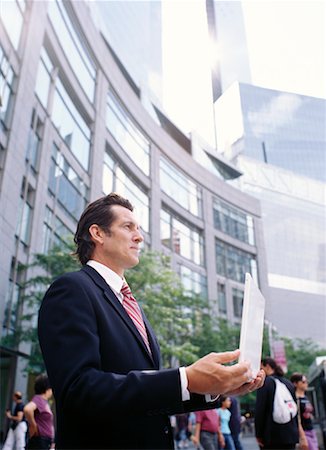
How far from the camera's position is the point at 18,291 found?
16.5 metres

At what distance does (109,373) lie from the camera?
128cm

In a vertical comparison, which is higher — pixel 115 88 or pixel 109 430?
pixel 115 88

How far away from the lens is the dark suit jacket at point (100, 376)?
1228 millimetres

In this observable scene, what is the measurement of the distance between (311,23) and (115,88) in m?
27.1

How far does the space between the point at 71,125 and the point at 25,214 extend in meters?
7.22

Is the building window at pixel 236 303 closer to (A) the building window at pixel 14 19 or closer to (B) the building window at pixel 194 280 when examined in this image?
(B) the building window at pixel 194 280

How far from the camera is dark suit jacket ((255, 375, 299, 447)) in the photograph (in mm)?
4176

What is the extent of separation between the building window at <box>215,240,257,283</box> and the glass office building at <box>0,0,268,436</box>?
0.37 ft

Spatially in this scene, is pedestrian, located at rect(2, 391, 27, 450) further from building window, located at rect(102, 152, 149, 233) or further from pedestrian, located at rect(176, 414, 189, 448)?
building window, located at rect(102, 152, 149, 233)

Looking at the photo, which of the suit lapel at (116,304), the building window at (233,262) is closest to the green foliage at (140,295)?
the suit lapel at (116,304)

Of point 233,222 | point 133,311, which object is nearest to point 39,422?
point 133,311

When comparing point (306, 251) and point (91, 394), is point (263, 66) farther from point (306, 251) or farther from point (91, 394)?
point (306, 251)

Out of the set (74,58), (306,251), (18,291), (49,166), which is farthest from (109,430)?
(306,251)

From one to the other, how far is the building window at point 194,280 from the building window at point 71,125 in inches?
520
